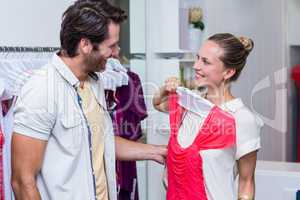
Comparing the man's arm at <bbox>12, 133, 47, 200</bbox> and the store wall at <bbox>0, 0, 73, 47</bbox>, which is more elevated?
the store wall at <bbox>0, 0, 73, 47</bbox>

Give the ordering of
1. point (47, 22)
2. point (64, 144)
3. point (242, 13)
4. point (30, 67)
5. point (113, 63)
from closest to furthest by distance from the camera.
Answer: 1. point (64, 144)
2. point (30, 67)
3. point (47, 22)
4. point (113, 63)
5. point (242, 13)

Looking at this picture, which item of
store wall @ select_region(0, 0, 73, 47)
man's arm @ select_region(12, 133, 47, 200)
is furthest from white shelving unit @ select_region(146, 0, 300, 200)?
man's arm @ select_region(12, 133, 47, 200)

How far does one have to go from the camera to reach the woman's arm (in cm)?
165

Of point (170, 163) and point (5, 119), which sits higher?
point (5, 119)

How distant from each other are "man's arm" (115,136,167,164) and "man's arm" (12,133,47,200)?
0.48 m

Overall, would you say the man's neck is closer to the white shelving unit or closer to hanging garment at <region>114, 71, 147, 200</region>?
hanging garment at <region>114, 71, 147, 200</region>

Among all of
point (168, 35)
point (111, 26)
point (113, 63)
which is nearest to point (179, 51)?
point (168, 35)

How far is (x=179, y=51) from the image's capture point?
2859 millimetres

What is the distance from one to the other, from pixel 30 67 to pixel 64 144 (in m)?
0.36

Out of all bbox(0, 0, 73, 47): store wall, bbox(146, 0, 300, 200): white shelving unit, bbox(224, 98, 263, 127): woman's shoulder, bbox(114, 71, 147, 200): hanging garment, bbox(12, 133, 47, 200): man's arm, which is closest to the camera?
bbox(12, 133, 47, 200): man's arm

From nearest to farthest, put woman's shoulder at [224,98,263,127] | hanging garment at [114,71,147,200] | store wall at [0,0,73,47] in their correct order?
woman's shoulder at [224,98,263,127], store wall at [0,0,73,47], hanging garment at [114,71,147,200]

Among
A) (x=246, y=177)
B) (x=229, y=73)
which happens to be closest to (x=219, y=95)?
(x=229, y=73)

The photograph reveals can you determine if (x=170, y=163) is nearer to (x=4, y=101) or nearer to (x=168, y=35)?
(x=4, y=101)

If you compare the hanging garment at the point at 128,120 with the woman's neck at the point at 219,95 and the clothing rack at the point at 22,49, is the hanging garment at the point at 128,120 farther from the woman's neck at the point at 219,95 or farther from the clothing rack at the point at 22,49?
the woman's neck at the point at 219,95
